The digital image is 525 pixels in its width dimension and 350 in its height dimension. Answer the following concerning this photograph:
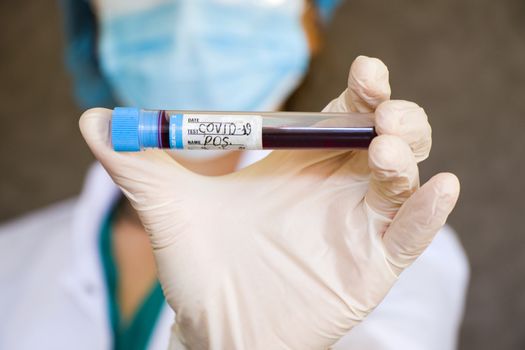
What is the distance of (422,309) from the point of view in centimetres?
90

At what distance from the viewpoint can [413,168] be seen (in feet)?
1.70

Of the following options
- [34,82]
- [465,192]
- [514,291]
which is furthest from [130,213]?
[514,291]

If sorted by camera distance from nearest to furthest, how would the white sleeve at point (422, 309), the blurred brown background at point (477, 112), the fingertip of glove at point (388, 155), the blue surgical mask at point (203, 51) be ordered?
the fingertip of glove at point (388, 155), the white sleeve at point (422, 309), the blue surgical mask at point (203, 51), the blurred brown background at point (477, 112)

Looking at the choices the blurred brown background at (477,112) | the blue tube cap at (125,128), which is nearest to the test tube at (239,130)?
the blue tube cap at (125,128)

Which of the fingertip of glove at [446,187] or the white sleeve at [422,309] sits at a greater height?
the fingertip of glove at [446,187]

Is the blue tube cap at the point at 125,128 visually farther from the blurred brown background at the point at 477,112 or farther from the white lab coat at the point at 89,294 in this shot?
the blurred brown background at the point at 477,112

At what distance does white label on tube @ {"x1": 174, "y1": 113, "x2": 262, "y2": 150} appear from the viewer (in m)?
0.54

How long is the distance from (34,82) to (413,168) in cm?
143

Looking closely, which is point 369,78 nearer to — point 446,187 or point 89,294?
point 446,187

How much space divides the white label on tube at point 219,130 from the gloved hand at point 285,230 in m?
0.07

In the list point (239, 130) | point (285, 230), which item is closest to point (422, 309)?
point (285, 230)

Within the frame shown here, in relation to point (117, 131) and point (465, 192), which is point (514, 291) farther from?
point (117, 131)

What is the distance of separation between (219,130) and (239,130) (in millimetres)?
19

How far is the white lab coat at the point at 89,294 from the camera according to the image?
2.83 feet
